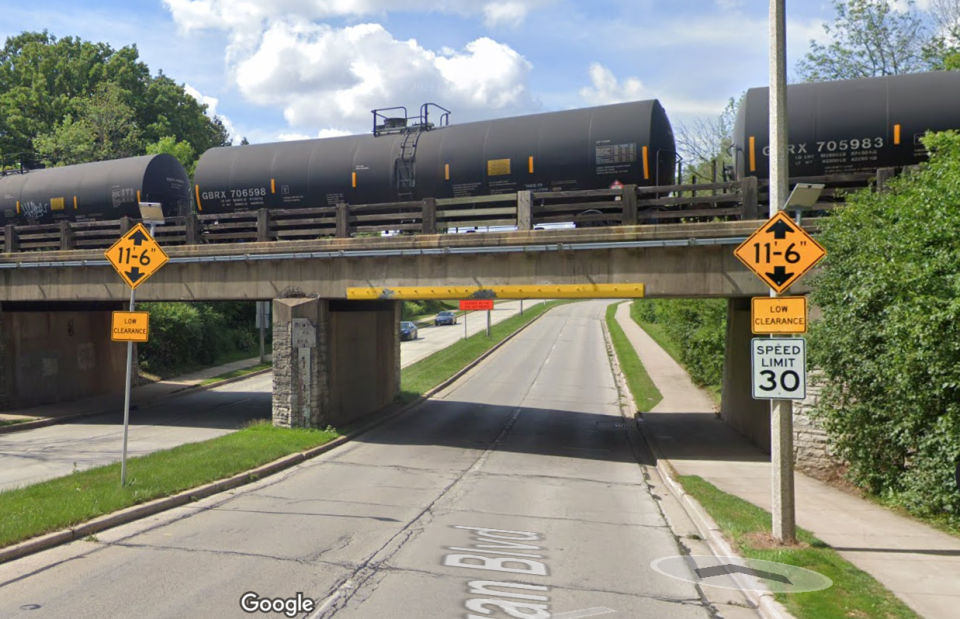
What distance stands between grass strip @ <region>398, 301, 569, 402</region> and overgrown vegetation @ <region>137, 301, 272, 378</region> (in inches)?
427

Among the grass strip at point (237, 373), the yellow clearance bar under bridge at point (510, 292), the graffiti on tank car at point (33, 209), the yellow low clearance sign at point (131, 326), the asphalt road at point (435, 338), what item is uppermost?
the graffiti on tank car at point (33, 209)

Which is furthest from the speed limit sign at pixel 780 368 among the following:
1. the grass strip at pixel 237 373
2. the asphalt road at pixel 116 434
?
the grass strip at pixel 237 373

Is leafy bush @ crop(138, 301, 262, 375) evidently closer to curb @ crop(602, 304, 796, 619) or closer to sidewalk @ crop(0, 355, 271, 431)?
sidewalk @ crop(0, 355, 271, 431)

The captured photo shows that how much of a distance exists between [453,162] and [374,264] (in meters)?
3.23

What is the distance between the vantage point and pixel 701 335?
2714cm

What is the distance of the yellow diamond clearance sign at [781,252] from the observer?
904 cm

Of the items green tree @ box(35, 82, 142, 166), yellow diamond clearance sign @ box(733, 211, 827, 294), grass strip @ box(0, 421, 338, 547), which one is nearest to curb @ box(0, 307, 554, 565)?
grass strip @ box(0, 421, 338, 547)

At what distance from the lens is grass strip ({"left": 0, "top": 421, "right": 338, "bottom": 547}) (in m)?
9.40

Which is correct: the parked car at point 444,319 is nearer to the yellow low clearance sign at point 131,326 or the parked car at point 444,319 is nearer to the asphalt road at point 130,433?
the asphalt road at point 130,433

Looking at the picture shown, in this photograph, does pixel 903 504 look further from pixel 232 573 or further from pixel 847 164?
pixel 232 573

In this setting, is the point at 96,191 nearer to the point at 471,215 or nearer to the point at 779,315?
the point at 471,215

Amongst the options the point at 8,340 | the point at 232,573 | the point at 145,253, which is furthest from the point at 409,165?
the point at 8,340

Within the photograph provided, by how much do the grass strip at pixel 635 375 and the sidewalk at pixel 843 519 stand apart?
4141 millimetres

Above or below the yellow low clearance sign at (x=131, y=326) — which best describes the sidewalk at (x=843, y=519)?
below
